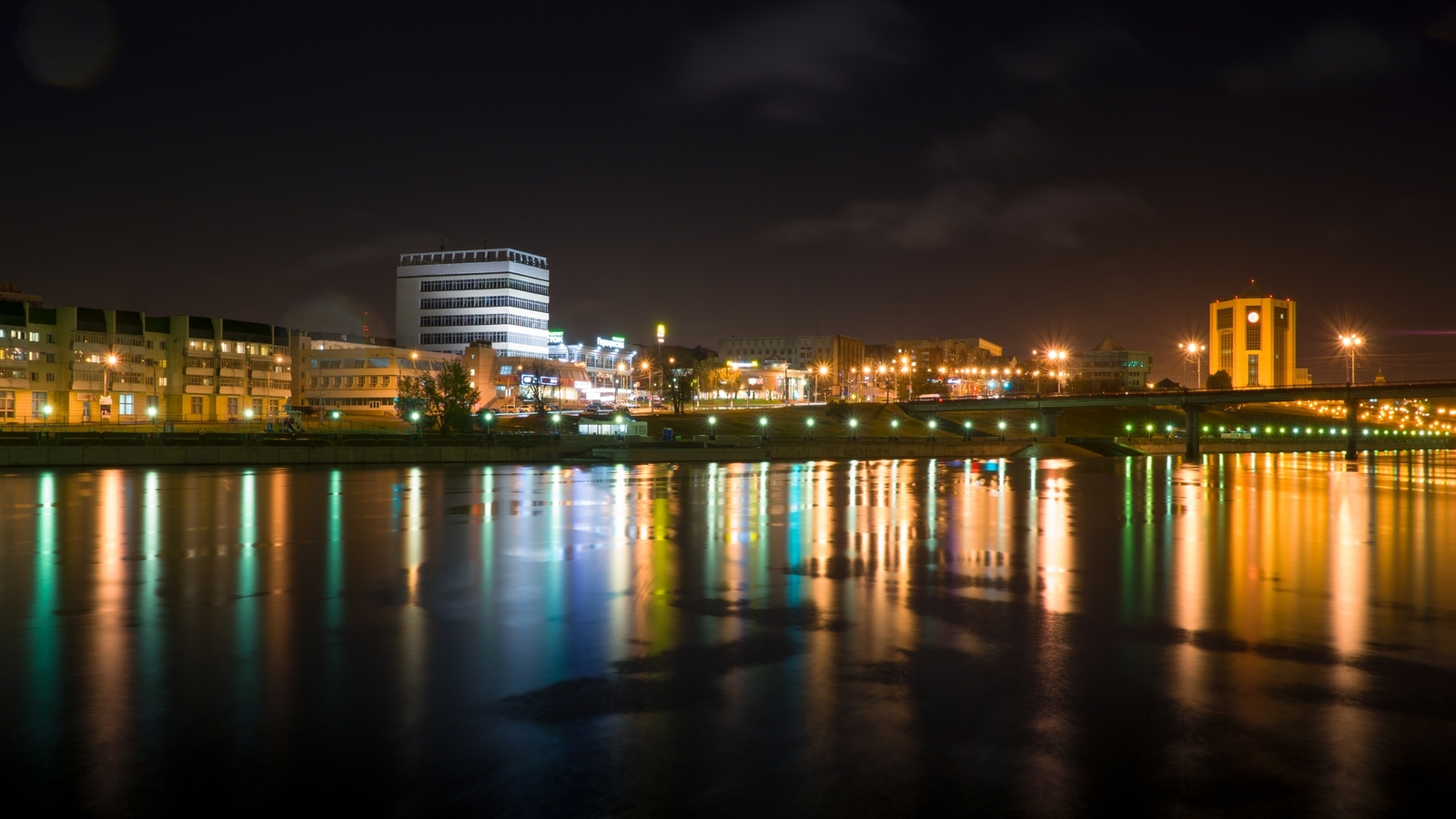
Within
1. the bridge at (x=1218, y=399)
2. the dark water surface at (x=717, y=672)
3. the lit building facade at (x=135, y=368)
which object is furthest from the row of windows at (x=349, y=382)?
the dark water surface at (x=717, y=672)

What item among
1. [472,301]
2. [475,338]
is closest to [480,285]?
[472,301]

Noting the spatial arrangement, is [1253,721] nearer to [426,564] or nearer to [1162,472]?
[426,564]

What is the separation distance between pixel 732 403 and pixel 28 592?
156699 mm

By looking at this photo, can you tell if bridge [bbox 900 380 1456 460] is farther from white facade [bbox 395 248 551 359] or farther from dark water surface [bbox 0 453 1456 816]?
dark water surface [bbox 0 453 1456 816]

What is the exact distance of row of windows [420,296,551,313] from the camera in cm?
18538

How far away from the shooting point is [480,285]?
188 metres

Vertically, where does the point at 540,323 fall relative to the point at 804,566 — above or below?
above

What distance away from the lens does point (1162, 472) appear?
71812mm

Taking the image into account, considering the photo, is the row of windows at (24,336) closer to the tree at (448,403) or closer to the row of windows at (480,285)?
the tree at (448,403)

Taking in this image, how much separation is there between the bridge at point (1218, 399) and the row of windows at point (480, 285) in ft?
300

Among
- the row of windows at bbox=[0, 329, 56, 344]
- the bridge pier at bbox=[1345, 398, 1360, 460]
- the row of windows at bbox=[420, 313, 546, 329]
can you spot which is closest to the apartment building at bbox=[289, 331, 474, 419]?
the row of windows at bbox=[420, 313, 546, 329]

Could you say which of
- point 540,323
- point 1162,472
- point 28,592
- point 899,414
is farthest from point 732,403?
point 28,592

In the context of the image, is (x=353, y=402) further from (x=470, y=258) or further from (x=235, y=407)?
(x=470, y=258)

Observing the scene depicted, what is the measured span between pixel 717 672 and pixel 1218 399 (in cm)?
A: 12909
